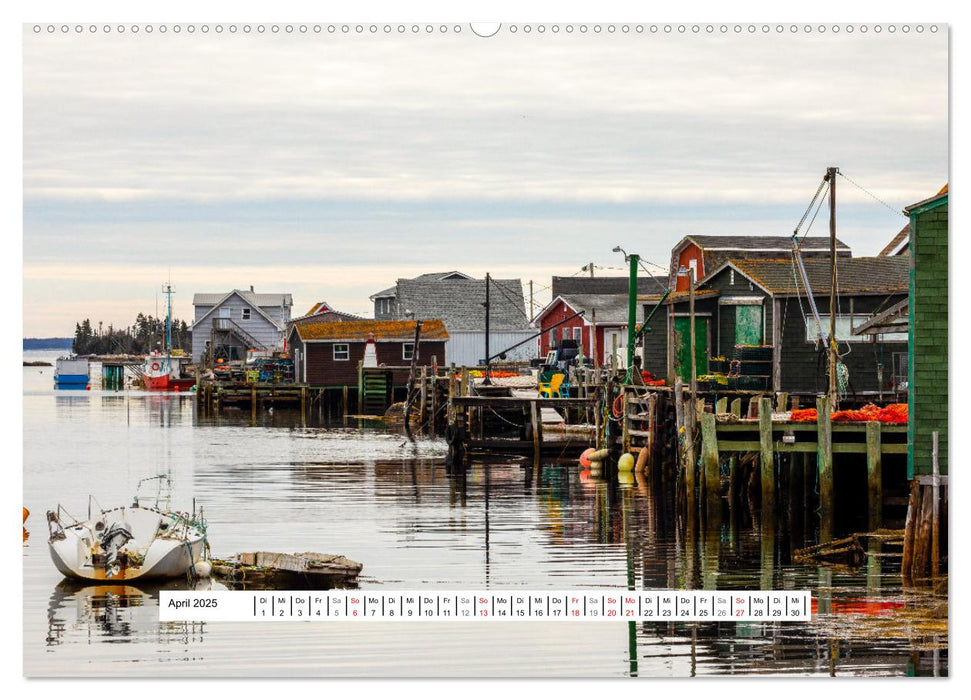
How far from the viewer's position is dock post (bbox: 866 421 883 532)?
77.6 ft

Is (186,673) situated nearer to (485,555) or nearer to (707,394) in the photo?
(485,555)

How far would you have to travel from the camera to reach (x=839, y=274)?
101 ft

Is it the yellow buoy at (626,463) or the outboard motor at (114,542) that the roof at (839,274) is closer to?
the yellow buoy at (626,463)

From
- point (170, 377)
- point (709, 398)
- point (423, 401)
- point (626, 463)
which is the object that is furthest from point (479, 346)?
point (709, 398)

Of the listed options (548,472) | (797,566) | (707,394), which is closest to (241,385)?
(548,472)

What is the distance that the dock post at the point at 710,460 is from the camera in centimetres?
2456

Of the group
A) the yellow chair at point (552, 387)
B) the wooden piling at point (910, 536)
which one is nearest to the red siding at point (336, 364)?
the yellow chair at point (552, 387)

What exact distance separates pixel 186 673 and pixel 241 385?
64.2m

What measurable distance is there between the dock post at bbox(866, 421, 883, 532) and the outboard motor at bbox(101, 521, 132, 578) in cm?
1264

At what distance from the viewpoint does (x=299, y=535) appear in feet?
73.5

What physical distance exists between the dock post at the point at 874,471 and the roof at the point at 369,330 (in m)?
43.9

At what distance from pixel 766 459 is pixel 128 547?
38.1 ft

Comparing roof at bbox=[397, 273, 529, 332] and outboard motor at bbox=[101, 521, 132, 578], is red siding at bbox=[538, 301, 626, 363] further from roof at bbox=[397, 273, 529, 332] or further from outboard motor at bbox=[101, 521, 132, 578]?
outboard motor at bbox=[101, 521, 132, 578]

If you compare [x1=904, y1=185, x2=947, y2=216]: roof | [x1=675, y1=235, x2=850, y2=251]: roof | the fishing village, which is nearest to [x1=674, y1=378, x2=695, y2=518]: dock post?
the fishing village
